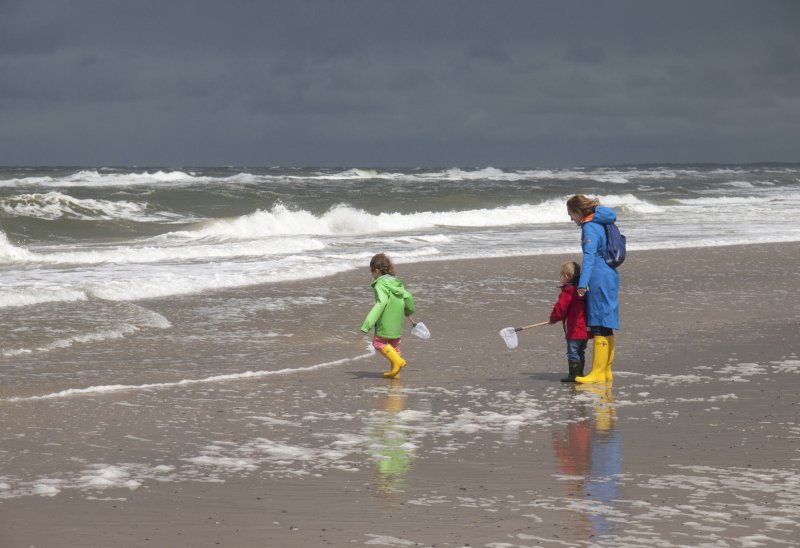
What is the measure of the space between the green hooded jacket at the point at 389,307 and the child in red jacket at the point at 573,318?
3.81ft

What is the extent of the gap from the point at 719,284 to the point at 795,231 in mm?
11683

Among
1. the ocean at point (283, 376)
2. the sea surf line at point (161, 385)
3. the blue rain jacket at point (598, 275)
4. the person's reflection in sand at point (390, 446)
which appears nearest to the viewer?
the person's reflection in sand at point (390, 446)

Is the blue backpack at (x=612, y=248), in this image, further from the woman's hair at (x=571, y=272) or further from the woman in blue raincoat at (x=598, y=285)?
the woman's hair at (x=571, y=272)

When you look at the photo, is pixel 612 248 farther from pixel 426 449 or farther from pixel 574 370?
pixel 426 449

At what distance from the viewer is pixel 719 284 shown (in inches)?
592

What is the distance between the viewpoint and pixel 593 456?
5.91 metres

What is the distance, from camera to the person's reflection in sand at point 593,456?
4.85m

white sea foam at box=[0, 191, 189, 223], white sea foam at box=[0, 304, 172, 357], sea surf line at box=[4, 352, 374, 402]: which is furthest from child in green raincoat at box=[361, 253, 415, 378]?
white sea foam at box=[0, 191, 189, 223]

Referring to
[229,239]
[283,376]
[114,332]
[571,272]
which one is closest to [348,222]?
[229,239]

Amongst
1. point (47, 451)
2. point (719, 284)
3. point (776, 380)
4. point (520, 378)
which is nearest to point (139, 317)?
point (520, 378)

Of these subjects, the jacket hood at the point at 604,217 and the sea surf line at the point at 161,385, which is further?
the jacket hood at the point at 604,217

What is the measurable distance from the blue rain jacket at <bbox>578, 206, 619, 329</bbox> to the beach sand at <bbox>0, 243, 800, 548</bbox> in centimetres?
56

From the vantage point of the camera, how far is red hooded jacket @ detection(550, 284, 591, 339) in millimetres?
8359

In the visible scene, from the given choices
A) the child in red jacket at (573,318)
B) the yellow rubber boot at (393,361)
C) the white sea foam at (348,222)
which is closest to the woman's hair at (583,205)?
the child in red jacket at (573,318)
